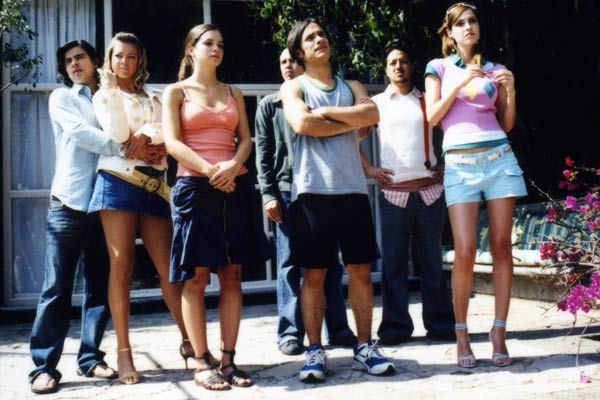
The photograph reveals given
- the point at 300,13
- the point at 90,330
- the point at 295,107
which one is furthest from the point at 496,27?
the point at 90,330

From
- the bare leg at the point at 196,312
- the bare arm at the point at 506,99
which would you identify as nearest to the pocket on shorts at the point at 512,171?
the bare arm at the point at 506,99

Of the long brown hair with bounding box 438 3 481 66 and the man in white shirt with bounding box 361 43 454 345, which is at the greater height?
the long brown hair with bounding box 438 3 481 66

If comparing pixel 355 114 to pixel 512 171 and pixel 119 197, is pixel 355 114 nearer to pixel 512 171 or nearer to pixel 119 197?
pixel 512 171

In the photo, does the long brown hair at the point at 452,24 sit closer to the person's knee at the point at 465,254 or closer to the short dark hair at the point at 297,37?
the short dark hair at the point at 297,37

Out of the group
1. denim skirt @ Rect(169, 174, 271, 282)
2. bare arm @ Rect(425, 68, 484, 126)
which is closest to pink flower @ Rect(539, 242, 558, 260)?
bare arm @ Rect(425, 68, 484, 126)

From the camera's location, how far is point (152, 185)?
3.21 metres

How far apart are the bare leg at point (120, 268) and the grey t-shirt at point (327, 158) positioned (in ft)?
2.75

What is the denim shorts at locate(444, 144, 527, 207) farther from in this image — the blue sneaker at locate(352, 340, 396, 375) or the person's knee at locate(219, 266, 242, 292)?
the person's knee at locate(219, 266, 242, 292)

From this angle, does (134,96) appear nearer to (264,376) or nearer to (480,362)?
(264,376)

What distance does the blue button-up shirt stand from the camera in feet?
10.2

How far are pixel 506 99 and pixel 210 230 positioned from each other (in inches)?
64.7

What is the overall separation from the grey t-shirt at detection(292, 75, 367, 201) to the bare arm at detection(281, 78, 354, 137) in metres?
0.08

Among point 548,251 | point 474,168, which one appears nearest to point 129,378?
point 474,168

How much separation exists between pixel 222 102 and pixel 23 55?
278 centimetres
